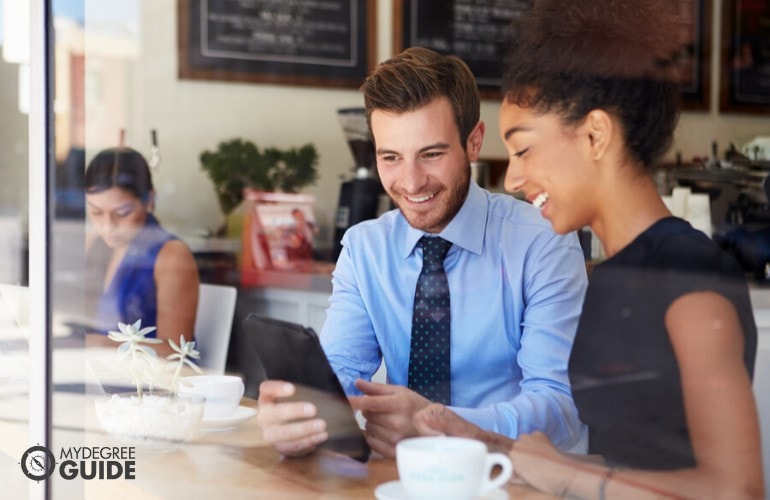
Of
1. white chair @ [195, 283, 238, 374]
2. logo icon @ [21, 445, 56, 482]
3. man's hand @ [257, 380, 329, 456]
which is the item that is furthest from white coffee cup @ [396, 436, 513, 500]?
logo icon @ [21, 445, 56, 482]

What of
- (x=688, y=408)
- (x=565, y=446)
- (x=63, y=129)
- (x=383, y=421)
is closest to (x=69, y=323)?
(x=63, y=129)

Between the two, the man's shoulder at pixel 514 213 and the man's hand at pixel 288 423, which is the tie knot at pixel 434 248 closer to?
the man's shoulder at pixel 514 213

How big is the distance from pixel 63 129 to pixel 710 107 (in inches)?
30.3

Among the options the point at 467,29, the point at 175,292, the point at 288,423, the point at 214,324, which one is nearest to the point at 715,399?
the point at 288,423

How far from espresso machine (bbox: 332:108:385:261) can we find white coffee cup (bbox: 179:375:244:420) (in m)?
0.18

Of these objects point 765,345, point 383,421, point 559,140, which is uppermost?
point 559,140

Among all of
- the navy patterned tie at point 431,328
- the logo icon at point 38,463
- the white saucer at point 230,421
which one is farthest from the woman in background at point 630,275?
the logo icon at point 38,463

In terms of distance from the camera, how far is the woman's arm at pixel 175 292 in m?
1.12

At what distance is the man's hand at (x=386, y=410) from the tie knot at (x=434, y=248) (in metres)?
0.11

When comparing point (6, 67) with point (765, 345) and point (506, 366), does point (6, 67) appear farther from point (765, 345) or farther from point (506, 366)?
point (765, 345)

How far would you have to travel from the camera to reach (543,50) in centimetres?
70

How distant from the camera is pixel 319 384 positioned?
2.77 feet

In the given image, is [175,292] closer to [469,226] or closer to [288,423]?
[288,423]
